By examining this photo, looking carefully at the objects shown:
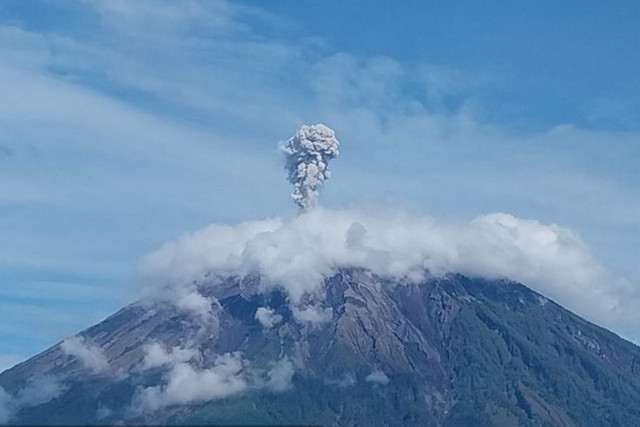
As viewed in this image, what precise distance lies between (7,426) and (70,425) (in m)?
5.66

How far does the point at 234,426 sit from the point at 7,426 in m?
15.3

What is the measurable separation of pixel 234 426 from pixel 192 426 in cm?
876

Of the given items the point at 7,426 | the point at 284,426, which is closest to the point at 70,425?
the point at 7,426

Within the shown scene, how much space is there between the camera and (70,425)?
81812 mm

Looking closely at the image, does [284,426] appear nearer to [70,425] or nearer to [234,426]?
[234,426]

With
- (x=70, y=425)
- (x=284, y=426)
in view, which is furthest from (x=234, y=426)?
(x=70, y=425)

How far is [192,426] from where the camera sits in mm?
90375

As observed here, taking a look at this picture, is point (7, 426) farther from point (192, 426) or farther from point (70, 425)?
point (192, 426)

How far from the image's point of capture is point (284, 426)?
84.1 m

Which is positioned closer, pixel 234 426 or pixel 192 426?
pixel 234 426

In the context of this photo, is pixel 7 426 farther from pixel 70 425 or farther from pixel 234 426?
pixel 234 426

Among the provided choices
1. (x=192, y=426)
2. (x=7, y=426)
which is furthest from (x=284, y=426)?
(x=7, y=426)

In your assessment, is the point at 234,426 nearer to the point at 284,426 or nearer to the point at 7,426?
the point at 284,426

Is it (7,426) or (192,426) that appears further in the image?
(192,426)
